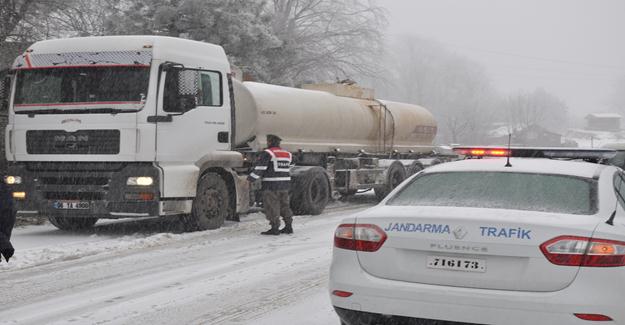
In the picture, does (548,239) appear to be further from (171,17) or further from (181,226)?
(171,17)

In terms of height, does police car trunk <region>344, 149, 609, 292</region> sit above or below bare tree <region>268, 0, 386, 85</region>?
below

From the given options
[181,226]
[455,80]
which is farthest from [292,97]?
[455,80]

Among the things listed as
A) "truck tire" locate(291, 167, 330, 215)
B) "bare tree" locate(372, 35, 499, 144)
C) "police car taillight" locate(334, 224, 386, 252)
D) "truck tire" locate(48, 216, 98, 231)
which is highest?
"bare tree" locate(372, 35, 499, 144)

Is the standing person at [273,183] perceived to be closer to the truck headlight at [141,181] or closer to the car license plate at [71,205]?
the truck headlight at [141,181]

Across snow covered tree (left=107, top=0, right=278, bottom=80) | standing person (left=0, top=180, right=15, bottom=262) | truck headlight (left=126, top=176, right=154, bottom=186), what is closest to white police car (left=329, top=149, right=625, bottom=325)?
standing person (left=0, top=180, right=15, bottom=262)

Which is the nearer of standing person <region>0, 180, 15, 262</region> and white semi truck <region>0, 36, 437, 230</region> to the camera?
standing person <region>0, 180, 15, 262</region>

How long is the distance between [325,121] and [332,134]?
1.62 ft

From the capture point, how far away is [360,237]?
482cm

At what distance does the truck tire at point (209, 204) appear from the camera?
11.5 meters

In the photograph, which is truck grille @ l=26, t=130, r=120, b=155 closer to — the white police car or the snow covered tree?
the white police car

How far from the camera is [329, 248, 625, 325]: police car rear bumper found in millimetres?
4164

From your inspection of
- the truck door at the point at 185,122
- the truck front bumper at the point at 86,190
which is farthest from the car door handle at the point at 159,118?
the truck front bumper at the point at 86,190

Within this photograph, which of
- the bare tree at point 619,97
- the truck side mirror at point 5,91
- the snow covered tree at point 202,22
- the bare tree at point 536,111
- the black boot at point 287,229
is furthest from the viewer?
the bare tree at point 619,97

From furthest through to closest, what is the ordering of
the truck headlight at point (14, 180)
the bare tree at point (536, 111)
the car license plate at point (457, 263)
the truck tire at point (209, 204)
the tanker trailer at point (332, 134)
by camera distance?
the bare tree at point (536, 111) → the tanker trailer at point (332, 134) → the truck tire at point (209, 204) → the truck headlight at point (14, 180) → the car license plate at point (457, 263)
